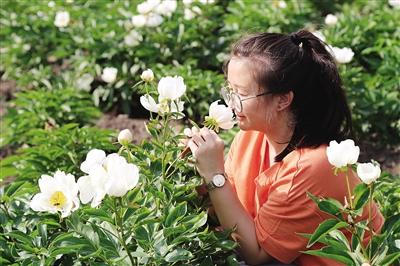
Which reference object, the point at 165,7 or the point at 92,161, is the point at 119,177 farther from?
the point at 165,7

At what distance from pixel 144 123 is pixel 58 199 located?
85 cm

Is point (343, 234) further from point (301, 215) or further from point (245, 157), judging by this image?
point (245, 157)

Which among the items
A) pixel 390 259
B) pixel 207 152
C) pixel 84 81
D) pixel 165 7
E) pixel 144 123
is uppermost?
pixel 207 152

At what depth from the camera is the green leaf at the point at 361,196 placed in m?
2.54

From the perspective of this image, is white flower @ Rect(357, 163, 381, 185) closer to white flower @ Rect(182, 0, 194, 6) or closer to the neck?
the neck

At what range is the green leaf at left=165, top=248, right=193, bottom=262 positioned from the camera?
2533 mm

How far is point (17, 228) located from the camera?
2.95m

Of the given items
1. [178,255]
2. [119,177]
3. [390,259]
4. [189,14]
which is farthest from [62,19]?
[390,259]

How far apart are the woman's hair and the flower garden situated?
0.65ft

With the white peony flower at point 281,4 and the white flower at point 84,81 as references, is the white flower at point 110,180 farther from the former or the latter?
the white peony flower at point 281,4

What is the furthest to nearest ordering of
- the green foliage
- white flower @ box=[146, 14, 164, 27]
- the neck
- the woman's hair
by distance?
white flower @ box=[146, 14, 164, 27], the green foliage, the neck, the woman's hair

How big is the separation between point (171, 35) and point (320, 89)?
284 centimetres

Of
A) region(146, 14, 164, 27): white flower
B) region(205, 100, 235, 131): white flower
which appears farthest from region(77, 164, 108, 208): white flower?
region(146, 14, 164, 27): white flower

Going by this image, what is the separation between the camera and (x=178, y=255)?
2537 mm
